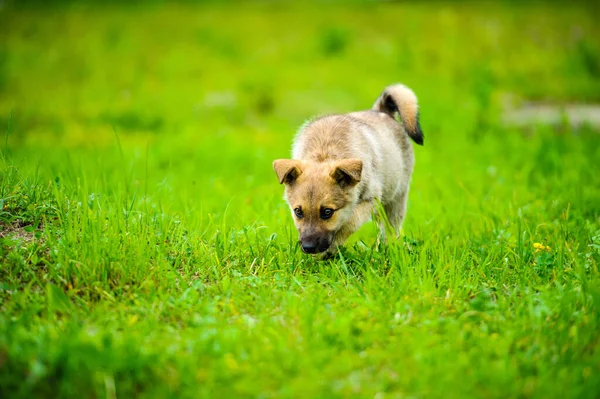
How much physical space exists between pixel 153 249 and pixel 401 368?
2.00 meters

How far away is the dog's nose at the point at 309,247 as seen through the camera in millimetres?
3945

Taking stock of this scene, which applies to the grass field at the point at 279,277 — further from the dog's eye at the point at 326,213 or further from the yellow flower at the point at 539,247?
the dog's eye at the point at 326,213

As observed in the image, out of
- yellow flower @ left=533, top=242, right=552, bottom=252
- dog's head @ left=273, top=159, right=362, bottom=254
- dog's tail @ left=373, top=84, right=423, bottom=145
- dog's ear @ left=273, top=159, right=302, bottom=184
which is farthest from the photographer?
dog's tail @ left=373, top=84, right=423, bottom=145

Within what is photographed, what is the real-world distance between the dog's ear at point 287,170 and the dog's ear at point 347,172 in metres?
0.29

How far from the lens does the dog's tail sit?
5.25 m

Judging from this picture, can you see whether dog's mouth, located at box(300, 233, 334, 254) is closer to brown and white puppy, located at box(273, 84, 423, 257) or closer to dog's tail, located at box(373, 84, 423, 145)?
brown and white puppy, located at box(273, 84, 423, 257)

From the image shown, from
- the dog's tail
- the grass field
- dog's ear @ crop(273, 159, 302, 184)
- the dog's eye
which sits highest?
the dog's tail

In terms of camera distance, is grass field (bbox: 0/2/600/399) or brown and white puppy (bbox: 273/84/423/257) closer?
grass field (bbox: 0/2/600/399)

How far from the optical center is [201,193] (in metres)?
6.24

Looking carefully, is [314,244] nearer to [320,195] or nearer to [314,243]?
[314,243]

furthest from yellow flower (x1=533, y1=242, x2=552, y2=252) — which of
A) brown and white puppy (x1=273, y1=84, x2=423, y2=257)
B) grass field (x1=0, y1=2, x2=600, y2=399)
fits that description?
brown and white puppy (x1=273, y1=84, x2=423, y2=257)

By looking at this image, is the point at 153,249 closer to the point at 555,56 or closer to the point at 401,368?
the point at 401,368

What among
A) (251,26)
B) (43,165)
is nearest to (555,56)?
(251,26)

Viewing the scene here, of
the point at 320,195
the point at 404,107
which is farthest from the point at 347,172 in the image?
the point at 404,107
